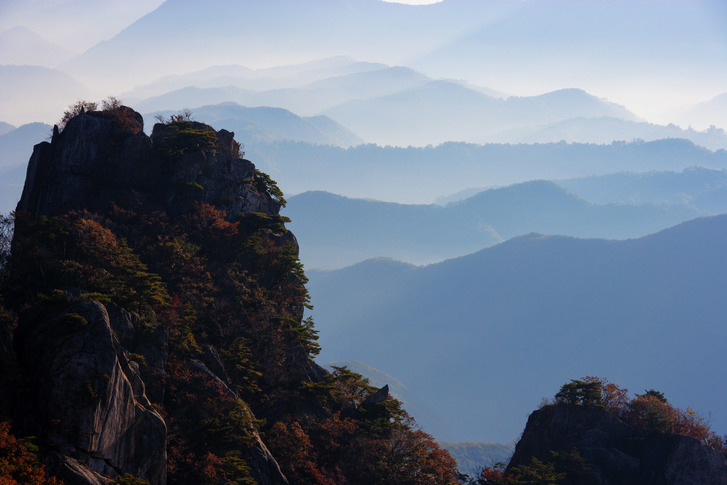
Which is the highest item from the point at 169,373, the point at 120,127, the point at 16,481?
the point at 120,127

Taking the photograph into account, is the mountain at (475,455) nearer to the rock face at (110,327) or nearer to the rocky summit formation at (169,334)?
the rocky summit formation at (169,334)

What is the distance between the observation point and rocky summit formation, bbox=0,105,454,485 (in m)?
30.3

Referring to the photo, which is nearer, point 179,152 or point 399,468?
point 399,468

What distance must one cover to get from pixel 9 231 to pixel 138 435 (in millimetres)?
22625

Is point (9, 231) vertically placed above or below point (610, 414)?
above

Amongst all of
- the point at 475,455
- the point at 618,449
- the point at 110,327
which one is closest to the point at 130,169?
the point at 110,327

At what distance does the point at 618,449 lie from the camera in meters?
51.0

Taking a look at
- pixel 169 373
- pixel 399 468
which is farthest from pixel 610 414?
pixel 169 373

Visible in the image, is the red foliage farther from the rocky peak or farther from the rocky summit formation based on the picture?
the rocky peak

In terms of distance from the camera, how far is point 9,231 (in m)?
46.2

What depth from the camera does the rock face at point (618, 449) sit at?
1895 inches

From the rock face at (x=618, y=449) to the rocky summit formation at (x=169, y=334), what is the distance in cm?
999

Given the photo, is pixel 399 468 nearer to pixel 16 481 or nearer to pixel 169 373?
pixel 169 373

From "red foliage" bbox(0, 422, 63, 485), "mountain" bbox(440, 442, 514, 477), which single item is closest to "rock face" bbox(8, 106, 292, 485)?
"red foliage" bbox(0, 422, 63, 485)
